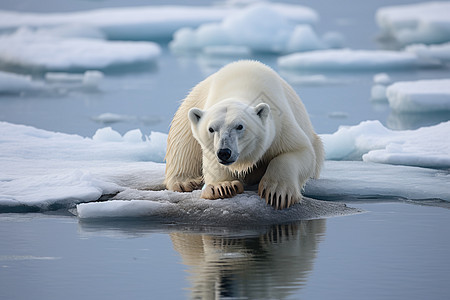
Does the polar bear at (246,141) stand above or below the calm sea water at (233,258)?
above

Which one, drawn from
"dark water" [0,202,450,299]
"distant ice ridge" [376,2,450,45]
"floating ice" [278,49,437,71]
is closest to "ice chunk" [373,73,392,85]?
"floating ice" [278,49,437,71]

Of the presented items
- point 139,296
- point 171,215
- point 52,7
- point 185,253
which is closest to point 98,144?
point 171,215

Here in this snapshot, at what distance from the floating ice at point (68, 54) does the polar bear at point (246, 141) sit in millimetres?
9488

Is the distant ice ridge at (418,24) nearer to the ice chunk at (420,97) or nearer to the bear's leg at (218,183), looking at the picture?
the ice chunk at (420,97)

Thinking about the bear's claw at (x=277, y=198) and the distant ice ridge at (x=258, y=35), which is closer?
the bear's claw at (x=277, y=198)

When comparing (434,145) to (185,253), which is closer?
(185,253)

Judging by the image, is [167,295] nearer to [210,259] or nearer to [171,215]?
[210,259]

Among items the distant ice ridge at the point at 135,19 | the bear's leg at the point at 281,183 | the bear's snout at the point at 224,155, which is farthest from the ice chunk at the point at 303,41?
the bear's snout at the point at 224,155

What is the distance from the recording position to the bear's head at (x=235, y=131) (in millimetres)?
5105

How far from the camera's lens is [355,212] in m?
5.76

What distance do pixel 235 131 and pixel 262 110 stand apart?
0.28m

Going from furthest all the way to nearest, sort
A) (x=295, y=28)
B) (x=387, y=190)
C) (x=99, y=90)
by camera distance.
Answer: (x=295, y=28) → (x=99, y=90) → (x=387, y=190)

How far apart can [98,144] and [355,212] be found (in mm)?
3526

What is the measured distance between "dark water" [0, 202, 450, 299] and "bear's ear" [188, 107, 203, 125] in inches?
27.2
